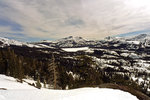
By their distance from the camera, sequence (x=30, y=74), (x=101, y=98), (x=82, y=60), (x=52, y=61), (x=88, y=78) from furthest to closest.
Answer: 1. (x=30, y=74)
2. (x=88, y=78)
3. (x=82, y=60)
4. (x=52, y=61)
5. (x=101, y=98)

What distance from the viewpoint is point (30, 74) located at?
84.1 m

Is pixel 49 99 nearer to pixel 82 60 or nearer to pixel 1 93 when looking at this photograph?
pixel 1 93

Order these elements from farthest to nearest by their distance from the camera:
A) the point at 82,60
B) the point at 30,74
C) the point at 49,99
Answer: the point at 30,74
the point at 82,60
the point at 49,99

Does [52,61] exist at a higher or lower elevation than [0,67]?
higher

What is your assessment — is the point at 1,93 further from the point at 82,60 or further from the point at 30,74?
the point at 30,74

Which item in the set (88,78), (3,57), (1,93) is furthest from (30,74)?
(1,93)

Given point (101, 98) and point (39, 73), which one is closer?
point (101, 98)

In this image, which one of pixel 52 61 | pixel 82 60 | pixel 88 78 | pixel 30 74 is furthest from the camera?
pixel 30 74

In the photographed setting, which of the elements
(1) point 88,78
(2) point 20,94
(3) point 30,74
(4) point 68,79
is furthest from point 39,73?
(2) point 20,94

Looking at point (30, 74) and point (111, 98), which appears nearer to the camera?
point (111, 98)

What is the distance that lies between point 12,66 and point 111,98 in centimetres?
6455

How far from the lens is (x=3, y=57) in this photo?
231 feet

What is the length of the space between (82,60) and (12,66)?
1678 inches

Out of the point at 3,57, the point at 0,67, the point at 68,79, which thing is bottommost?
the point at 68,79
